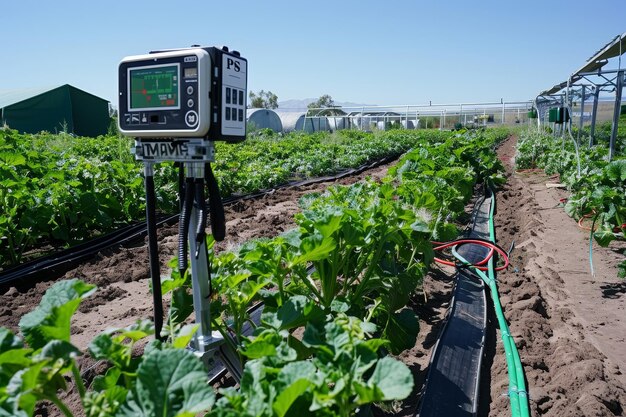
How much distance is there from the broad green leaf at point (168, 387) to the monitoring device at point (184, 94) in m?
0.84

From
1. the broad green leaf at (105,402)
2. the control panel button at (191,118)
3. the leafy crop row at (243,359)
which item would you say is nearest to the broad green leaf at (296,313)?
the leafy crop row at (243,359)

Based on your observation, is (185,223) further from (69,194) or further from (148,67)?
(69,194)

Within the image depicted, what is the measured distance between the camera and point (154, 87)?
5.97ft

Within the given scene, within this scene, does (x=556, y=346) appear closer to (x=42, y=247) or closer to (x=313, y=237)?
(x=313, y=237)

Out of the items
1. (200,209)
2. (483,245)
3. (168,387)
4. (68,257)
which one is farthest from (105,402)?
(483,245)

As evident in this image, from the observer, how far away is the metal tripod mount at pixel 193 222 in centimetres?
182

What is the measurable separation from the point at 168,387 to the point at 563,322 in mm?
3213

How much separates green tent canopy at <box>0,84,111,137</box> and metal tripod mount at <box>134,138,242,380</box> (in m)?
20.1

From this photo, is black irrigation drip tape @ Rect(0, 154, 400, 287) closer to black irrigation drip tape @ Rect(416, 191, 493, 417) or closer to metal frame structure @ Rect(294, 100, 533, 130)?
black irrigation drip tape @ Rect(416, 191, 493, 417)

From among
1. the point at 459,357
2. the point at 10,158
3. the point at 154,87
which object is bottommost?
the point at 459,357

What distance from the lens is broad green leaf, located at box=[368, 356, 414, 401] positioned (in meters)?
1.17

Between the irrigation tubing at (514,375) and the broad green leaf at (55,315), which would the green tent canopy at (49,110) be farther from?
the broad green leaf at (55,315)

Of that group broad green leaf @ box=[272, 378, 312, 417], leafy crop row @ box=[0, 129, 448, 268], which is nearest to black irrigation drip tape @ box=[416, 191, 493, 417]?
broad green leaf @ box=[272, 378, 312, 417]

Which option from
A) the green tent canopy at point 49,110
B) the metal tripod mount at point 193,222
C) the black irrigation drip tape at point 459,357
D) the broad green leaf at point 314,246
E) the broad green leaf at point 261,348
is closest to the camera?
the broad green leaf at point 261,348
